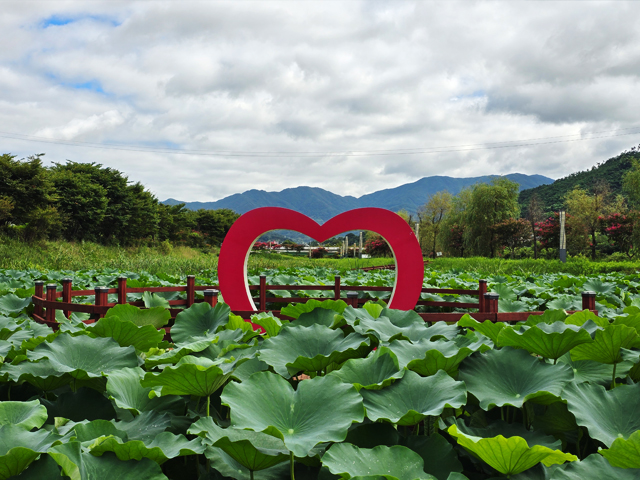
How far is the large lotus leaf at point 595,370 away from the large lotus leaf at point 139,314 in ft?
5.61

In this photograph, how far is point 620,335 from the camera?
4.05 ft

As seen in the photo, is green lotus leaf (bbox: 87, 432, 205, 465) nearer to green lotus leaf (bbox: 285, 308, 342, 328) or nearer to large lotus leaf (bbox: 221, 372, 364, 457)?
large lotus leaf (bbox: 221, 372, 364, 457)

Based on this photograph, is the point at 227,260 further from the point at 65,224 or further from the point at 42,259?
the point at 65,224

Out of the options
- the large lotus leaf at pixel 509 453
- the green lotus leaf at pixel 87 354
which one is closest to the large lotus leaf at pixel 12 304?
the green lotus leaf at pixel 87 354

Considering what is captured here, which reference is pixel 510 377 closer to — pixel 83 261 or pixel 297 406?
pixel 297 406

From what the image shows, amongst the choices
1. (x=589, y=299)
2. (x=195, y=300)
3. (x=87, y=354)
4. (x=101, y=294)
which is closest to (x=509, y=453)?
(x=87, y=354)

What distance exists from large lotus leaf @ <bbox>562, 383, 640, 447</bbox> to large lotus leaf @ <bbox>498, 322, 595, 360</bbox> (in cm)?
14

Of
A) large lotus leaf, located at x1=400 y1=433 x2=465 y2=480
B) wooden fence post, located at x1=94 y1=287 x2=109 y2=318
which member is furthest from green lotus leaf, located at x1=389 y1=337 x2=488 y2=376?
wooden fence post, located at x1=94 y1=287 x2=109 y2=318

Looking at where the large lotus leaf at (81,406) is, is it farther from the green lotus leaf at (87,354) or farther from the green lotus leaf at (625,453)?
the green lotus leaf at (625,453)

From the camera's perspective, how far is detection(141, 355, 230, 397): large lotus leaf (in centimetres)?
101

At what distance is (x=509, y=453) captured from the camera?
837 mm

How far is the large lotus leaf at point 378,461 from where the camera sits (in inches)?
33.2

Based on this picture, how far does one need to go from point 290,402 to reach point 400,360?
422mm

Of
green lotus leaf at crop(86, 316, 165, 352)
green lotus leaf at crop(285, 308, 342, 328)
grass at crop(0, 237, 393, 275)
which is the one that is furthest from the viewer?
grass at crop(0, 237, 393, 275)
